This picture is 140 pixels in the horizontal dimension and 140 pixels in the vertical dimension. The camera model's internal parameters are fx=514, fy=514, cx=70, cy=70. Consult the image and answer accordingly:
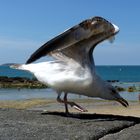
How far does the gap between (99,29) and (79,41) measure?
0.65 metres

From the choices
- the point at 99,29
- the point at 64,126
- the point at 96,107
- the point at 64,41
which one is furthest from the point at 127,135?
the point at 96,107

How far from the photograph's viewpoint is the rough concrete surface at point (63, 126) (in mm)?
10281

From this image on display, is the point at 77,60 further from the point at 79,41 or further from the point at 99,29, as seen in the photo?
the point at 99,29

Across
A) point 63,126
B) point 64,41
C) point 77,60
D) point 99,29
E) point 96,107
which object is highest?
point 99,29

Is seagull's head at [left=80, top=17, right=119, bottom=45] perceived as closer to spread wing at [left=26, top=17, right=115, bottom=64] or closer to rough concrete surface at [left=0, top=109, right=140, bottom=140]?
spread wing at [left=26, top=17, right=115, bottom=64]

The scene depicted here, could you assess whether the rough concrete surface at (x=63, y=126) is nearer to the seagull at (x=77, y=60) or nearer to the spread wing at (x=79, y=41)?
the seagull at (x=77, y=60)

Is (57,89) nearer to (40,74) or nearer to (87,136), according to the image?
(40,74)

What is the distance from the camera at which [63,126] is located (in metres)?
11.5

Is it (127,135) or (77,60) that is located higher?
(77,60)

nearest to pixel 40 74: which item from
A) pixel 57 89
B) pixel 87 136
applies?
pixel 57 89

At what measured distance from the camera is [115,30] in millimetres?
13102

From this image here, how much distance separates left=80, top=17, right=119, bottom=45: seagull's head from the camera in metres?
12.9

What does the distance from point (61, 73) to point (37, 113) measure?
141cm

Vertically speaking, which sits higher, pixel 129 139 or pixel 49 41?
pixel 49 41
